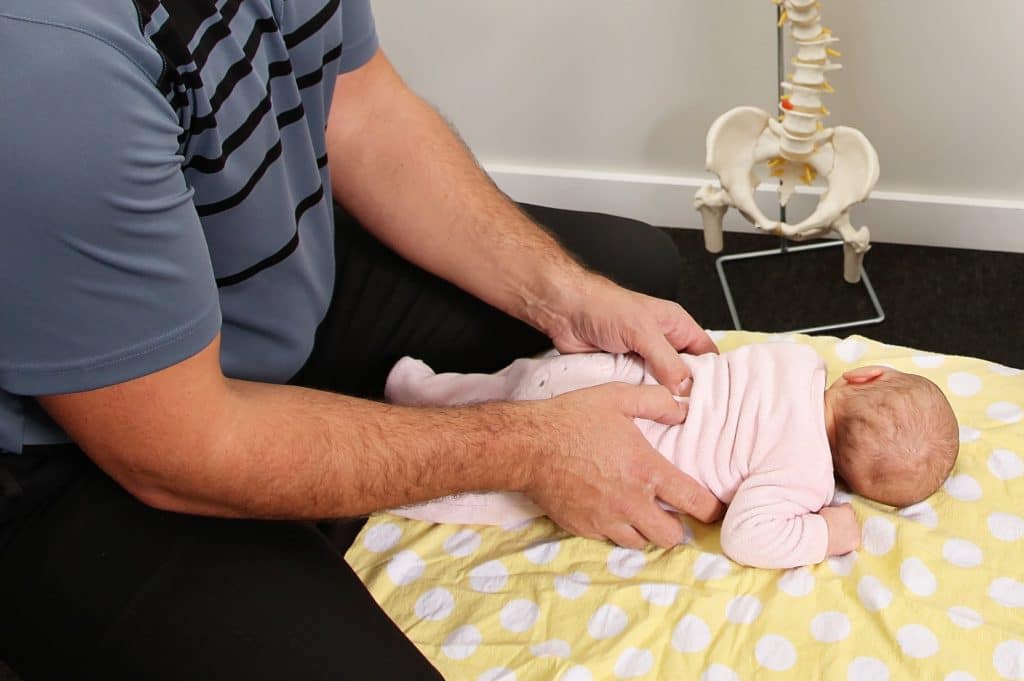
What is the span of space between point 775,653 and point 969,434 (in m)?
0.40

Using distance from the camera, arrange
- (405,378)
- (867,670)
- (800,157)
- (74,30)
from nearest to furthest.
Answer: (74,30) < (867,670) < (405,378) < (800,157)

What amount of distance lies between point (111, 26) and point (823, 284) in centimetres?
156

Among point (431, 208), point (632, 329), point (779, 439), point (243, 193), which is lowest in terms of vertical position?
point (779, 439)

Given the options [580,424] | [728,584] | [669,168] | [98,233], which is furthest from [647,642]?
[669,168]

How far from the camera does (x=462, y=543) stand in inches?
49.4

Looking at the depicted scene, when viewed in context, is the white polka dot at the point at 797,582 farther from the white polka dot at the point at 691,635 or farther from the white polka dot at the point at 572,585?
the white polka dot at the point at 572,585

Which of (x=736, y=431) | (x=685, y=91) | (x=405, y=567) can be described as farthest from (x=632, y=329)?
(x=685, y=91)

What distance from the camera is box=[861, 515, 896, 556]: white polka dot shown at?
1.17m

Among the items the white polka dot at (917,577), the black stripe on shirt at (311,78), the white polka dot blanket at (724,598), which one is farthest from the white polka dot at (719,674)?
the black stripe on shirt at (311,78)

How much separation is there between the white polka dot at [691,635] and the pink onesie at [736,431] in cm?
9

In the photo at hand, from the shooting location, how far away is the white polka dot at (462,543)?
4.09 feet

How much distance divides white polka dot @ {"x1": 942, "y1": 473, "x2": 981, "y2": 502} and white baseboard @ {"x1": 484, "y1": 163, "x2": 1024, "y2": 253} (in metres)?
0.96

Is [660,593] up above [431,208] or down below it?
below

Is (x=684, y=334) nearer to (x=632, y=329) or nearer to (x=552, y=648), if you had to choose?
(x=632, y=329)
